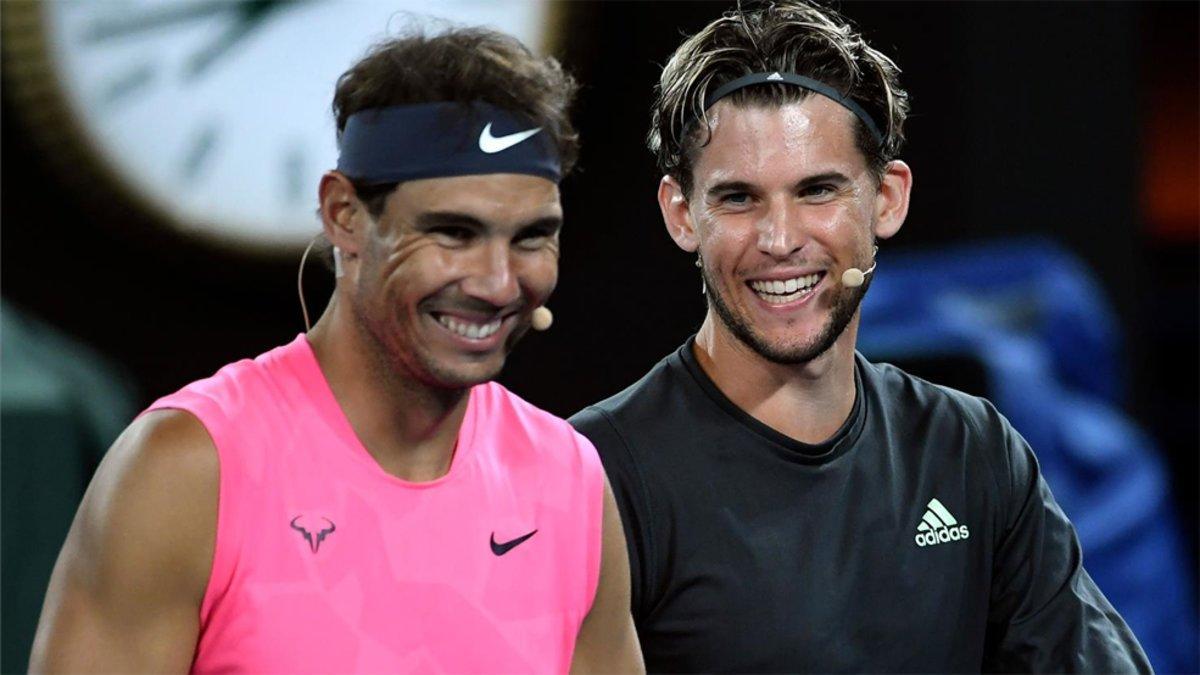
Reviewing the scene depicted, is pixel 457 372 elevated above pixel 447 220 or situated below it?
below

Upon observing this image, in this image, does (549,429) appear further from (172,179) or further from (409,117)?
(172,179)

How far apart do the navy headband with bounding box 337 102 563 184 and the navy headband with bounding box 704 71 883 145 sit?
0.53 m

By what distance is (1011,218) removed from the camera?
503cm

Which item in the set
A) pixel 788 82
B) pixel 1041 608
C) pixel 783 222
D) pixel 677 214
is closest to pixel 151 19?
pixel 677 214

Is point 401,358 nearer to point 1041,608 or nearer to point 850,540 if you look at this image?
point 850,540

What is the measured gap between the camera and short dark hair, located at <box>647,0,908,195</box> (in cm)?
274

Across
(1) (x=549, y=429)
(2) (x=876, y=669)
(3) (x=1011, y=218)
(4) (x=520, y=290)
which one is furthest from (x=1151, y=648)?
(4) (x=520, y=290)

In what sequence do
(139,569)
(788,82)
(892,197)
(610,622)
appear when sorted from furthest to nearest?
(892,197) → (788,82) → (610,622) → (139,569)

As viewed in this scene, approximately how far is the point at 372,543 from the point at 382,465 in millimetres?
102

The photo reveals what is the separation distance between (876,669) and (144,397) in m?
2.39

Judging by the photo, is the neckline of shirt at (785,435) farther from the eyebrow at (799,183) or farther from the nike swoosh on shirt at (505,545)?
the nike swoosh on shirt at (505,545)

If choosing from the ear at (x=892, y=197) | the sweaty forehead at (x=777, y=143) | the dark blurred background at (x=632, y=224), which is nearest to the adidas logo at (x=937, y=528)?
the ear at (x=892, y=197)

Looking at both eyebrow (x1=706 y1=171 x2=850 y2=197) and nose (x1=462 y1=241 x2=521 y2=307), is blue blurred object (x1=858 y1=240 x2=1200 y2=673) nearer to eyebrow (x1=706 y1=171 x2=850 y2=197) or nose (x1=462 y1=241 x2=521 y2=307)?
eyebrow (x1=706 y1=171 x2=850 y2=197)

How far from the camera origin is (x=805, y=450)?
2723 mm
